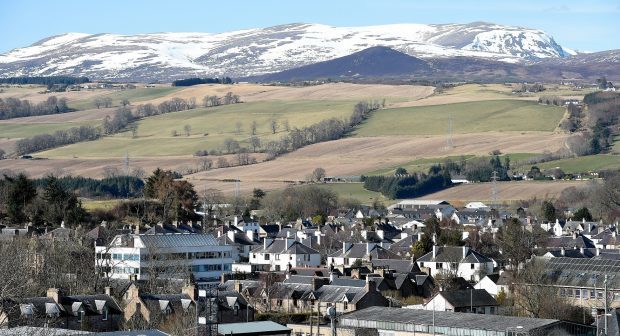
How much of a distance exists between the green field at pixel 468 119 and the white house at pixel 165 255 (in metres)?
105

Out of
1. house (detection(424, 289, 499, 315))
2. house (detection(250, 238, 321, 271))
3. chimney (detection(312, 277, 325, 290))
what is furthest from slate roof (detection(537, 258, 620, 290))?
house (detection(250, 238, 321, 271))

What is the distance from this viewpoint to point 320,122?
189250 millimetres

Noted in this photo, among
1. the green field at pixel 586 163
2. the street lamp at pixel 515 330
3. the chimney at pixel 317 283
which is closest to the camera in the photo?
the street lamp at pixel 515 330

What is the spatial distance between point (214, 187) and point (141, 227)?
196 ft

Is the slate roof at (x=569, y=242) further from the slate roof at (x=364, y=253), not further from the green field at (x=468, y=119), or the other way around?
the green field at (x=468, y=119)

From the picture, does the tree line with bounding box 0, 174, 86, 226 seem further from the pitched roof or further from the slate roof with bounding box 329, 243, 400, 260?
the pitched roof

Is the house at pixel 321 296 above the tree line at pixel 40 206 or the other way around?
above

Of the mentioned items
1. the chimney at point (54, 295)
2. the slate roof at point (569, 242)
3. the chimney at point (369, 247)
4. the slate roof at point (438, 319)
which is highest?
the chimney at point (54, 295)

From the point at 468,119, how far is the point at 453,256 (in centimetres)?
11303

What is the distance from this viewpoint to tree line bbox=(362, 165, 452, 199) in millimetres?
143500

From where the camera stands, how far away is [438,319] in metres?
51.0

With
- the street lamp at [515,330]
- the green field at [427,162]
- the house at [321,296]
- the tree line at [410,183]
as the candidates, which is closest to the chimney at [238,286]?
the house at [321,296]

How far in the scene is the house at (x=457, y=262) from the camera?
74.8 meters

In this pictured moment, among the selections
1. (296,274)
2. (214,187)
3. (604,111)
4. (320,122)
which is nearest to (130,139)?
(320,122)
